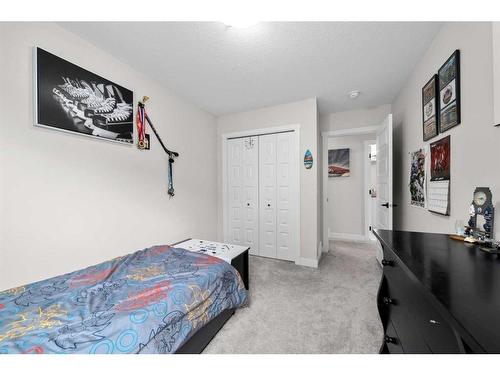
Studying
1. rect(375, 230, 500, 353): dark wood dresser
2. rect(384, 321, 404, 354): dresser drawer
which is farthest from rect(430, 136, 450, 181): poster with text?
rect(384, 321, 404, 354): dresser drawer

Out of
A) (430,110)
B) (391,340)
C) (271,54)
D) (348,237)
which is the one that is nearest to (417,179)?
(430,110)

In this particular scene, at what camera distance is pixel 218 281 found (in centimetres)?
155

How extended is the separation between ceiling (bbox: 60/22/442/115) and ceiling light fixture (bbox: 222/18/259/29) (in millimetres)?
43

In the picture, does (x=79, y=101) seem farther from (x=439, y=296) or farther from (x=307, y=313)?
(x=307, y=313)

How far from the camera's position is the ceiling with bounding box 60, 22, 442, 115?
1.56 m

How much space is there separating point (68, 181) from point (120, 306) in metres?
1.15

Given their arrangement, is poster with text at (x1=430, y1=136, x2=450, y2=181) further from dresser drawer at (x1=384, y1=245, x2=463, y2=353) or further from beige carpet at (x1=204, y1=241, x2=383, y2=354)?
beige carpet at (x1=204, y1=241, x2=383, y2=354)

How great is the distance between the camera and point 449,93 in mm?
1368

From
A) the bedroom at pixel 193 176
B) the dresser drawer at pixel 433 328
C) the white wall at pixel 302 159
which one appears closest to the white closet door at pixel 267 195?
the bedroom at pixel 193 176
